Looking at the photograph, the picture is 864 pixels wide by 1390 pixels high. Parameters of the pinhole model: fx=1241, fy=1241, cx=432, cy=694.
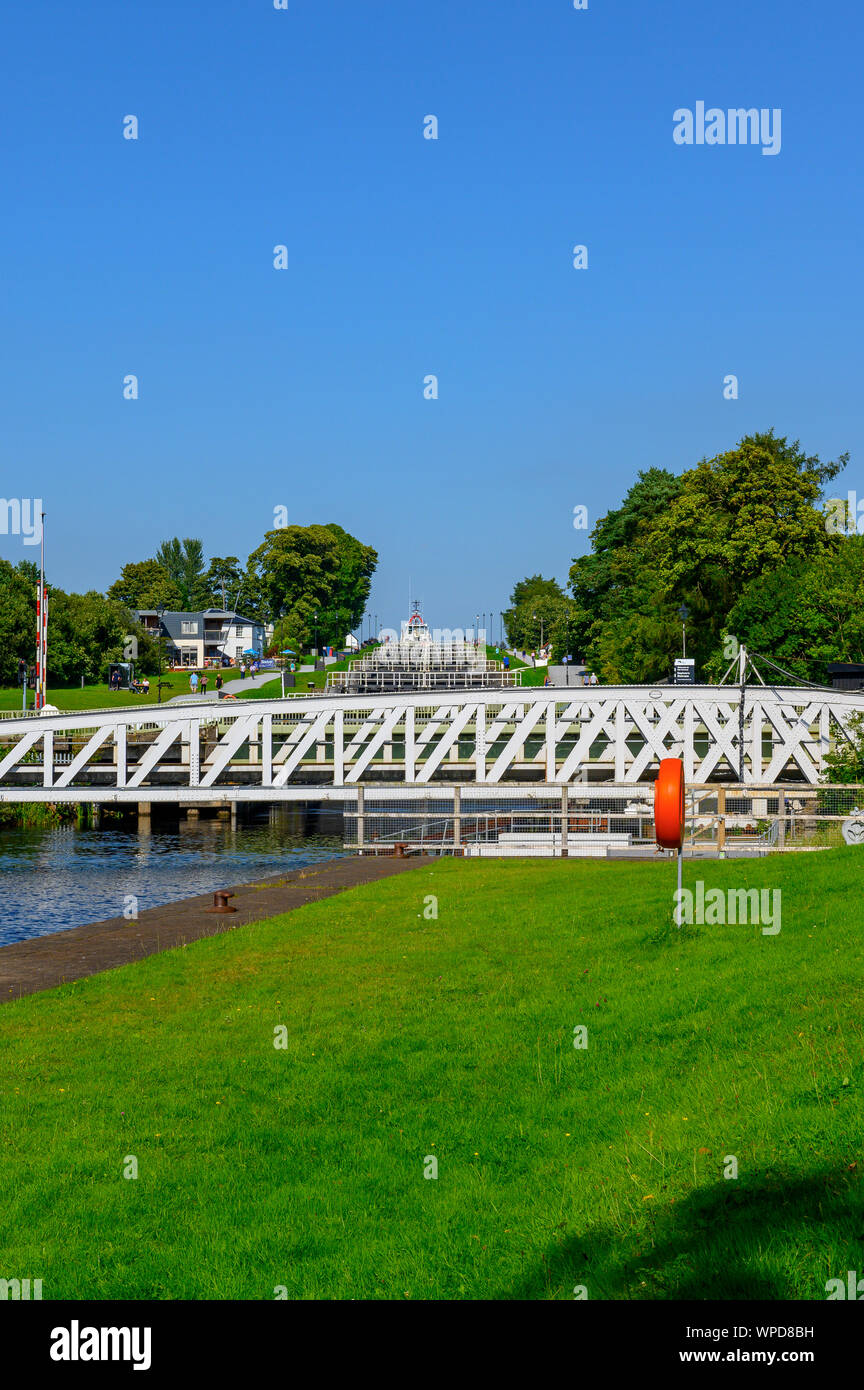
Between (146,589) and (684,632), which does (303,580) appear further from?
(684,632)

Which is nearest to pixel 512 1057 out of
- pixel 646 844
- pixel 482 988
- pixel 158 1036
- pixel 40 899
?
pixel 482 988

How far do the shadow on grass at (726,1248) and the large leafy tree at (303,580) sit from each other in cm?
16552

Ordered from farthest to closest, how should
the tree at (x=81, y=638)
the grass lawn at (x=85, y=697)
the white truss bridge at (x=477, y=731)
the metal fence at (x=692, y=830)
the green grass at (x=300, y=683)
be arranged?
the green grass at (x=300, y=683) < the tree at (x=81, y=638) < the grass lawn at (x=85, y=697) < the white truss bridge at (x=477, y=731) < the metal fence at (x=692, y=830)

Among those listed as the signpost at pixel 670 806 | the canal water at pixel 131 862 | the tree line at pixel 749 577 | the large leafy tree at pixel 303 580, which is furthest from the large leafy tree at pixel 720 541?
the large leafy tree at pixel 303 580

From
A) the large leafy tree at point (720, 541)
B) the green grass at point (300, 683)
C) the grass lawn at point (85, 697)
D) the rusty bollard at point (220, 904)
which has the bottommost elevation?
the rusty bollard at point (220, 904)

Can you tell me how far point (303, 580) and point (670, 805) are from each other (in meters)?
168

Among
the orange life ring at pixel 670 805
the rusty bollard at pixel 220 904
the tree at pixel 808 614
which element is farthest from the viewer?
the tree at pixel 808 614

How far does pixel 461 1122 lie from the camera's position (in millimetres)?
8578

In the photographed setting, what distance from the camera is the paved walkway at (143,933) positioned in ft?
52.5

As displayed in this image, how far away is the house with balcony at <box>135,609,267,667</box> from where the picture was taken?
17938 centimetres

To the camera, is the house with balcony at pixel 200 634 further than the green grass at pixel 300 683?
Yes

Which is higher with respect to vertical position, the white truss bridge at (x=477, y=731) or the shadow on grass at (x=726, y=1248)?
the white truss bridge at (x=477, y=731)

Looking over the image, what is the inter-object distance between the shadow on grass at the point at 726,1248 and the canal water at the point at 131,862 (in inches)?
847

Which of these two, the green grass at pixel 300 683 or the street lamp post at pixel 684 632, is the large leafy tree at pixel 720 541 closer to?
the street lamp post at pixel 684 632
